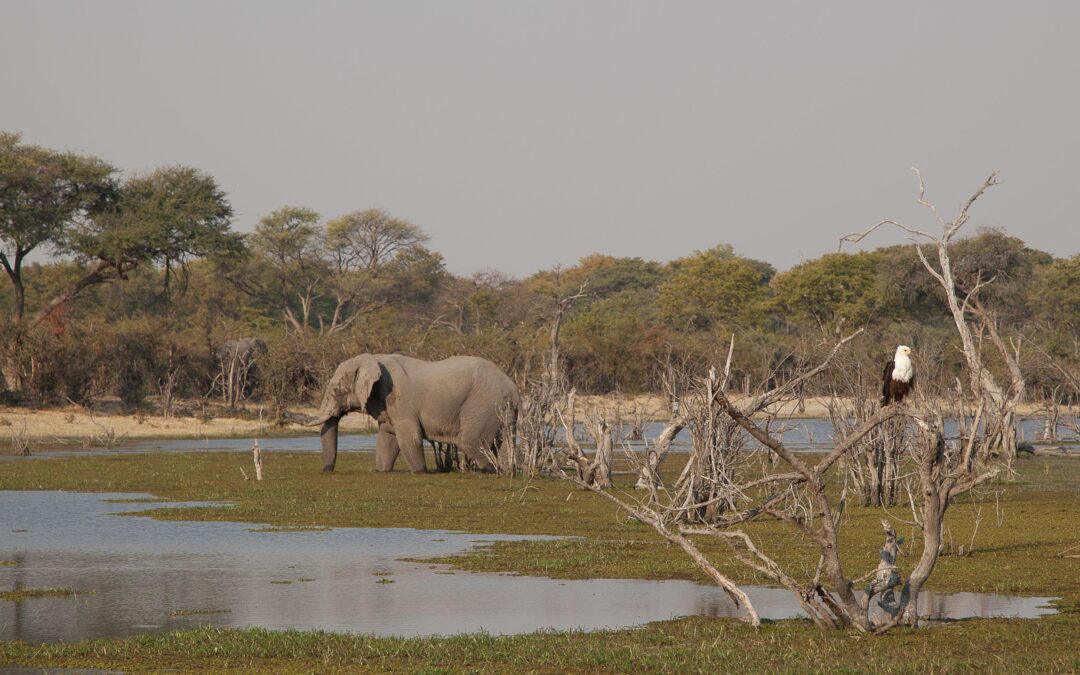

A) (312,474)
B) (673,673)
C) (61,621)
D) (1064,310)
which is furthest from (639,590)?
(1064,310)

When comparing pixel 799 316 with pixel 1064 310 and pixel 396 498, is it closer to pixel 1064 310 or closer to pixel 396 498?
pixel 1064 310

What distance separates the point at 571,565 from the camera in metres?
15.9

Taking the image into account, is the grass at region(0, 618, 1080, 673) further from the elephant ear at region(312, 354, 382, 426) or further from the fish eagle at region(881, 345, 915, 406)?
the elephant ear at region(312, 354, 382, 426)

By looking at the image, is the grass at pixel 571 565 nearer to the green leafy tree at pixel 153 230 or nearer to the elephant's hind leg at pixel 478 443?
the elephant's hind leg at pixel 478 443

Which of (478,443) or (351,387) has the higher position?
(351,387)

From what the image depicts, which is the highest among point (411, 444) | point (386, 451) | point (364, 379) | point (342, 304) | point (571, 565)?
point (342, 304)

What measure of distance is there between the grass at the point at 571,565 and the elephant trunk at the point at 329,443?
57 cm

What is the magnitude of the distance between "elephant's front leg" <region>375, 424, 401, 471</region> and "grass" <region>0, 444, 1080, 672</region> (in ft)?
1.51

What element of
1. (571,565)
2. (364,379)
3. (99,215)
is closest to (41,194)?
(99,215)

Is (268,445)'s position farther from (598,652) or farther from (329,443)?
(598,652)

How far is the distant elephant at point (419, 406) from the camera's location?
29547mm

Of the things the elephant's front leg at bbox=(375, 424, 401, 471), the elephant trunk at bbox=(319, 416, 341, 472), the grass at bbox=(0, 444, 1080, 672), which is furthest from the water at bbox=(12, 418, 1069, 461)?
the elephant's front leg at bbox=(375, 424, 401, 471)

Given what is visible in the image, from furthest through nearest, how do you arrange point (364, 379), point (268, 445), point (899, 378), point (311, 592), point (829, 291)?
point (829, 291)
point (268, 445)
point (364, 379)
point (311, 592)
point (899, 378)

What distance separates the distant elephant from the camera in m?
29.5
